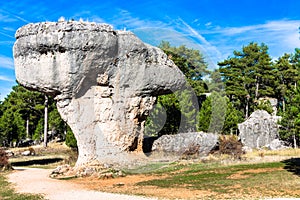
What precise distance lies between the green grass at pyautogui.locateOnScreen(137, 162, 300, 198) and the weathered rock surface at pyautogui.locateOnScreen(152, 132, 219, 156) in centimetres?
449

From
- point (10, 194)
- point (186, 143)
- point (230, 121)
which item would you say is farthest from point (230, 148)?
point (230, 121)

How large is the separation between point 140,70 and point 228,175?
954cm

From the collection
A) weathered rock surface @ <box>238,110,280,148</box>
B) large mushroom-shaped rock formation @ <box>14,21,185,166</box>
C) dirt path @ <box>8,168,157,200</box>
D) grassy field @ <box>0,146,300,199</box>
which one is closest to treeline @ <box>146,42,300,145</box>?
weathered rock surface @ <box>238,110,280,148</box>

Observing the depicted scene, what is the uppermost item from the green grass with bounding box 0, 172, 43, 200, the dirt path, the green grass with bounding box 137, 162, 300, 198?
the green grass with bounding box 137, 162, 300, 198

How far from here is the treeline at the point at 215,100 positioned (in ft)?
113

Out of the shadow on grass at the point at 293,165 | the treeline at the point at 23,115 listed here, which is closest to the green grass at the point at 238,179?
the shadow on grass at the point at 293,165

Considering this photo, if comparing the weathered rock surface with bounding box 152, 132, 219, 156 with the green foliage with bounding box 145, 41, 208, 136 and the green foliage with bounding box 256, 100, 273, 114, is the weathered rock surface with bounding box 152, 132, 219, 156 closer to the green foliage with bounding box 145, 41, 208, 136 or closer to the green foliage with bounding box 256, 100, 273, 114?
the green foliage with bounding box 145, 41, 208, 136

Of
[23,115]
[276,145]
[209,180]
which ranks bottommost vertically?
[209,180]

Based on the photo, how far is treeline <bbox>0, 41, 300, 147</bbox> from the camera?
34.6m

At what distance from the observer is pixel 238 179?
51.9 feet

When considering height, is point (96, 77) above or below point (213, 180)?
above

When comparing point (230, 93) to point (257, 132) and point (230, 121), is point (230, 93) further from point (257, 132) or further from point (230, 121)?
point (257, 132)

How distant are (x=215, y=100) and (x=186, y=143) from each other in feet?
27.7

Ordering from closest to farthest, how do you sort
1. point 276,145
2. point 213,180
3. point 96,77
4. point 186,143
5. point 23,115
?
point 213,180, point 96,77, point 186,143, point 276,145, point 23,115
